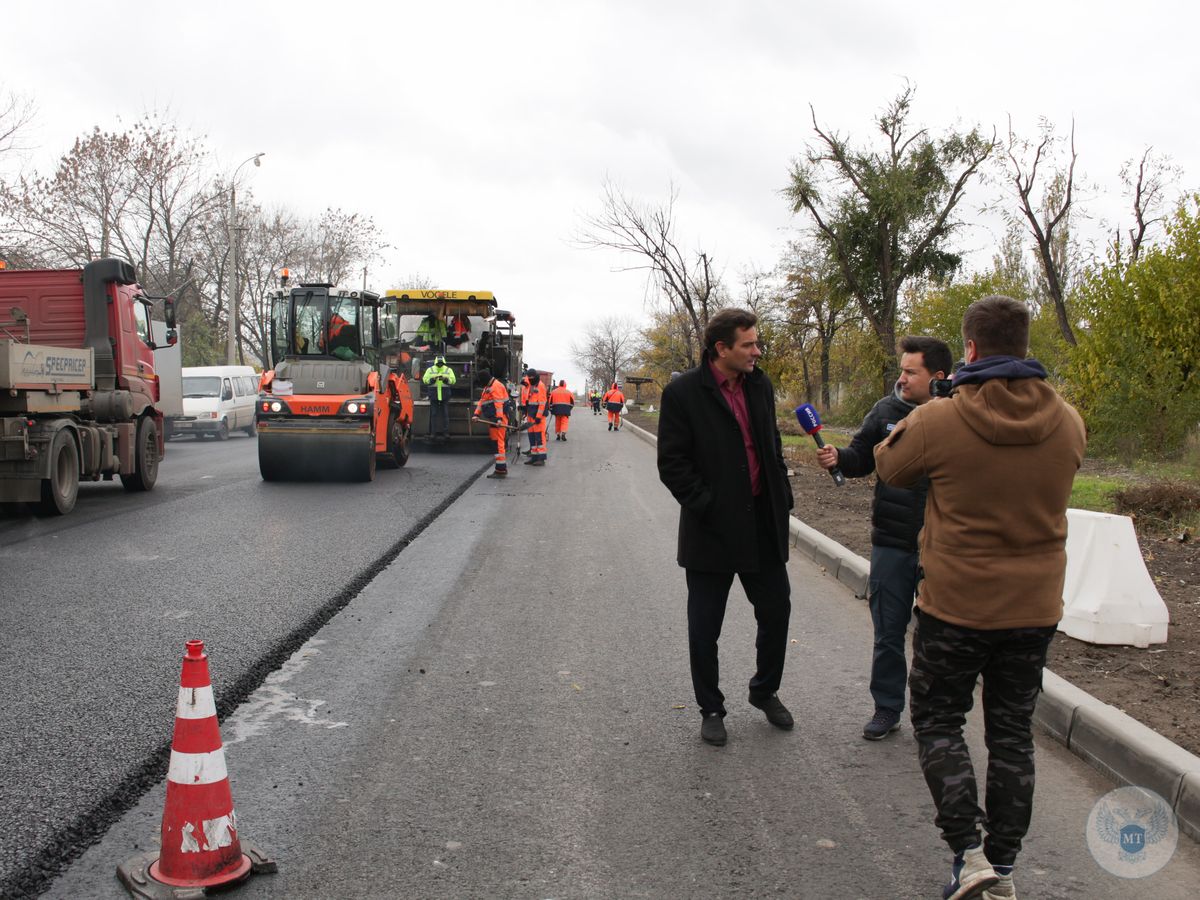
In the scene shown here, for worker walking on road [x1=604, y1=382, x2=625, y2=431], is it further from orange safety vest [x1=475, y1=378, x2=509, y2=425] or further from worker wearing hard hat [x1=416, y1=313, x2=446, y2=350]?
orange safety vest [x1=475, y1=378, x2=509, y2=425]

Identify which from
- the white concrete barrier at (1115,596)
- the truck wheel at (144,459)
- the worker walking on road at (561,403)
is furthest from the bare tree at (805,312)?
the white concrete barrier at (1115,596)

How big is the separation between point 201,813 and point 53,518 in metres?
9.78

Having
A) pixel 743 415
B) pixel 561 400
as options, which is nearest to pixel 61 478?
pixel 743 415

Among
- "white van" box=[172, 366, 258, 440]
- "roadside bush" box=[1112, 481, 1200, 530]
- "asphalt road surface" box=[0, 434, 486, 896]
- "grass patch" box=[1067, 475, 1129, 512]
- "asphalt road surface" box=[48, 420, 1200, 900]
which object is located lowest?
"asphalt road surface" box=[48, 420, 1200, 900]

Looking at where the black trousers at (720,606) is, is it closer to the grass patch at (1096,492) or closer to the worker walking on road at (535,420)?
the grass patch at (1096,492)

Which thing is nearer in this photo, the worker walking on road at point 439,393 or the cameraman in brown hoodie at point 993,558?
the cameraman in brown hoodie at point 993,558

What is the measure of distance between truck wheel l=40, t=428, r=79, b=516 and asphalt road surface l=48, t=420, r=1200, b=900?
616cm

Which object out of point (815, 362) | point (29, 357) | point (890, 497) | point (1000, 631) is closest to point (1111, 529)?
point (890, 497)

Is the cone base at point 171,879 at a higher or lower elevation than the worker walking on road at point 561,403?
lower

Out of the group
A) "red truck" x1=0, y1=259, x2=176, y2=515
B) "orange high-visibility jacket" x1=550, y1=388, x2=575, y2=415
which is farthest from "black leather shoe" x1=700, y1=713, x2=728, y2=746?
"orange high-visibility jacket" x1=550, y1=388, x2=575, y2=415

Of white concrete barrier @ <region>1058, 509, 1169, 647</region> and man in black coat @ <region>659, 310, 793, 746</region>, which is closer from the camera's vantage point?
man in black coat @ <region>659, 310, 793, 746</region>

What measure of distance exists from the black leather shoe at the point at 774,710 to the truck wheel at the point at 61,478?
369 inches

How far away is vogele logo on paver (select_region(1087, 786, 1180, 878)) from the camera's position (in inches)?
139

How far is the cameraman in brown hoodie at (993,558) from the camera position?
3172mm
